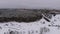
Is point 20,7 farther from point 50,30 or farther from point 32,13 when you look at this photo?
point 50,30

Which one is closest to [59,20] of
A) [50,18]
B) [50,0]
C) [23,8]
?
[50,18]

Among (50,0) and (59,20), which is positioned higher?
(50,0)

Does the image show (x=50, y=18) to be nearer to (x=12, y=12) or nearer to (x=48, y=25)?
(x=48, y=25)

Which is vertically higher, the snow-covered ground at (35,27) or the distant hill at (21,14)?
the distant hill at (21,14)

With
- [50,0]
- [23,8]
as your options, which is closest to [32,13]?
[23,8]

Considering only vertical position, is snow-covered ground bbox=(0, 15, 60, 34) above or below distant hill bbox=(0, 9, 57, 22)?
below

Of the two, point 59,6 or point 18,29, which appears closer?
point 18,29
